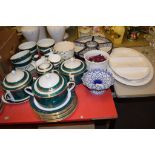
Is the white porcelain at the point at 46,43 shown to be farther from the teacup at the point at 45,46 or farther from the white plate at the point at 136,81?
the white plate at the point at 136,81

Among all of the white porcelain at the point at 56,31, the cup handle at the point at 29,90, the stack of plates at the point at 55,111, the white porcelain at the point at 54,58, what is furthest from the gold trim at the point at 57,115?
the white porcelain at the point at 56,31

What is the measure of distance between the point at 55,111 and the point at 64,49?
1.22ft

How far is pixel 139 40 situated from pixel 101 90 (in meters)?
0.57

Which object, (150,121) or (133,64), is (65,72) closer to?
(133,64)

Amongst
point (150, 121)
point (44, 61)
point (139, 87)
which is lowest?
point (150, 121)

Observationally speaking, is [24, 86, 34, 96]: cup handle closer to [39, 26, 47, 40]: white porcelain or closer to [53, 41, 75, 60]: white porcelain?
[53, 41, 75, 60]: white porcelain

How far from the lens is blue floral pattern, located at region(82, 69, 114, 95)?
76cm

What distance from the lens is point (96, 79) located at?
790 mm

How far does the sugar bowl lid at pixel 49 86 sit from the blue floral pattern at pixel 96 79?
13cm

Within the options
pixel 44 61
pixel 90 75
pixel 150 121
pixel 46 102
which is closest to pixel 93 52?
pixel 90 75

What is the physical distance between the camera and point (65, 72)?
789mm

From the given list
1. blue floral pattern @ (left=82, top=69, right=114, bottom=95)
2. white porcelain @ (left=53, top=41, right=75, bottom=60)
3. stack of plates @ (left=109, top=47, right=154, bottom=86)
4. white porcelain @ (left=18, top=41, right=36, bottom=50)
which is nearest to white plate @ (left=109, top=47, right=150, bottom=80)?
stack of plates @ (left=109, top=47, right=154, bottom=86)

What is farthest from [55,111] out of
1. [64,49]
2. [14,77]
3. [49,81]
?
[64,49]

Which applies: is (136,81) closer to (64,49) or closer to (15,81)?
(64,49)
